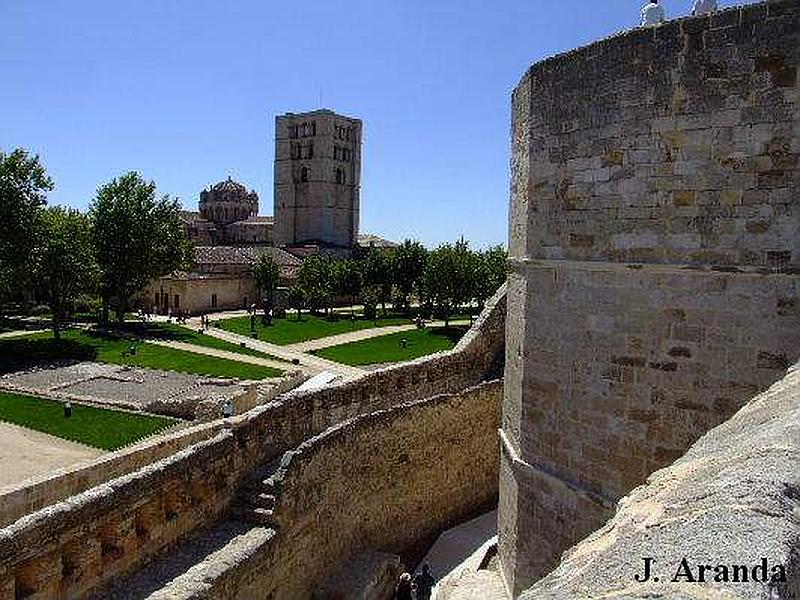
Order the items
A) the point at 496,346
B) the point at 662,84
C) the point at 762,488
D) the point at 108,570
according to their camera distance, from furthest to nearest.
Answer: the point at 496,346, the point at 108,570, the point at 662,84, the point at 762,488

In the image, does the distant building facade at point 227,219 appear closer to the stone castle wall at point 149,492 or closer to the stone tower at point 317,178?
the stone tower at point 317,178

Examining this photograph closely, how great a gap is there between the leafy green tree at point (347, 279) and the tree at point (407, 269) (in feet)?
8.46

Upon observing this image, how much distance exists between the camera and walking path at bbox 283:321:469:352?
115 ft

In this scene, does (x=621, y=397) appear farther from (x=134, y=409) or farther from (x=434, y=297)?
(x=434, y=297)

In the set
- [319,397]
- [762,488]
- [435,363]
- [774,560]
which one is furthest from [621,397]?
[435,363]

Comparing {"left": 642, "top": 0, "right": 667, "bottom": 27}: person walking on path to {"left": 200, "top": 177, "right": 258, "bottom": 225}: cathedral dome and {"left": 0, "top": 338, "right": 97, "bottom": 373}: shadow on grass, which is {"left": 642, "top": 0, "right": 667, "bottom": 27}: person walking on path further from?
{"left": 200, "top": 177, "right": 258, "bottom": 225}: cathedral dome

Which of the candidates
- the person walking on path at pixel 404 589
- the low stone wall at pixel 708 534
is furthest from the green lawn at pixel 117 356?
the low stone wall at pixel 708 534

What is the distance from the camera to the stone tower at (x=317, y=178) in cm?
7381

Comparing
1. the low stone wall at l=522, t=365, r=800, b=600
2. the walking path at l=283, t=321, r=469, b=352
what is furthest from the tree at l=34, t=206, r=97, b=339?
the low stone wall at l=522, t=365, r=800, b=600

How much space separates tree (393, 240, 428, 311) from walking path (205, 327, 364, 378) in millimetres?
15166

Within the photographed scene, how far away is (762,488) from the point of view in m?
2.78

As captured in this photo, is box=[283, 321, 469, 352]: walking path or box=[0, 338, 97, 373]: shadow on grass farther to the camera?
box=[283, 321, 469, 352]: walking path

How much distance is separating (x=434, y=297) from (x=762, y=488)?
41.7 meters

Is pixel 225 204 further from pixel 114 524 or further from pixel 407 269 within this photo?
pixel 114 524
